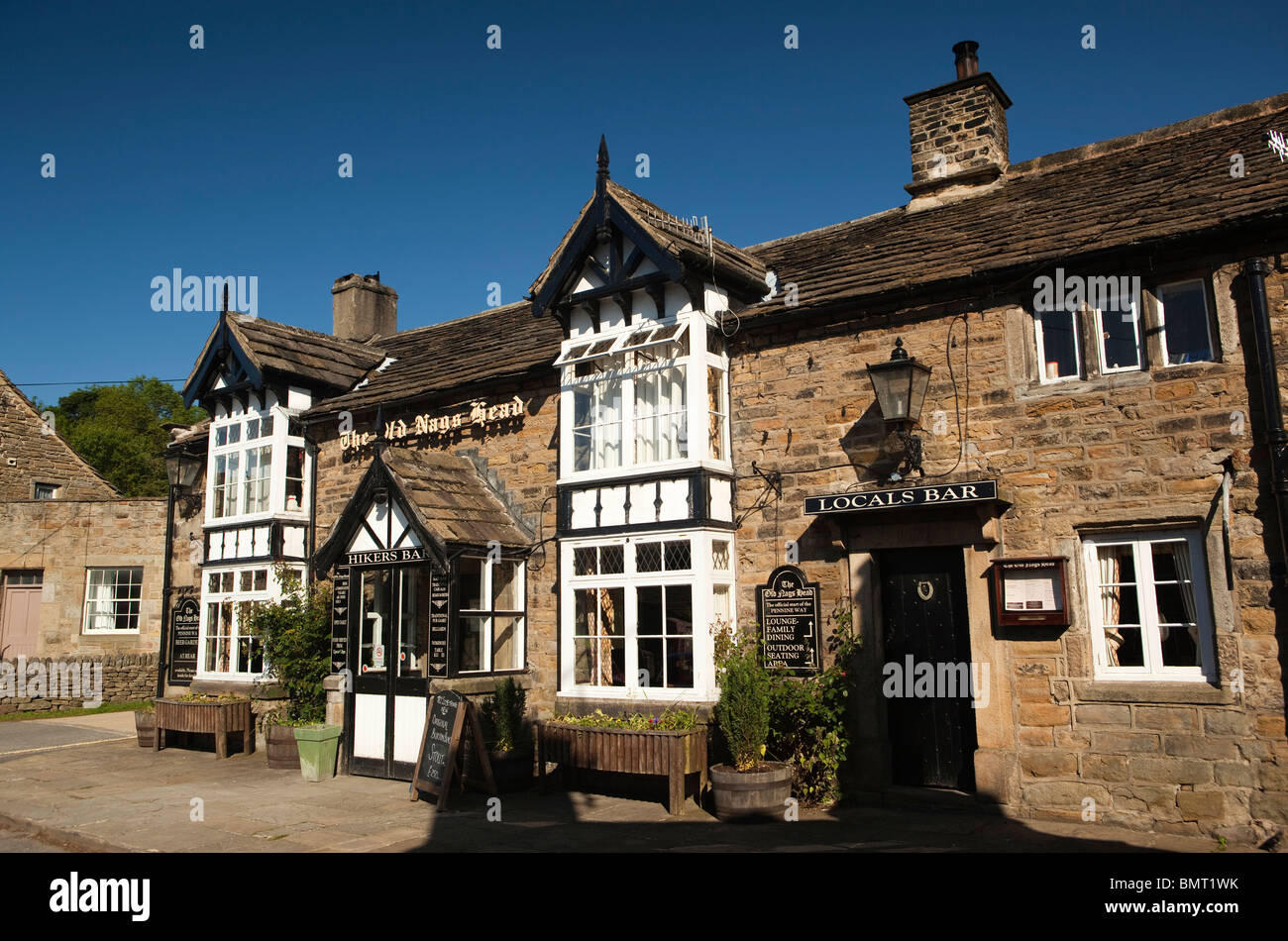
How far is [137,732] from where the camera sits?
14625 mm

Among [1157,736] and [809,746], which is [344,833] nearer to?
[809,746]

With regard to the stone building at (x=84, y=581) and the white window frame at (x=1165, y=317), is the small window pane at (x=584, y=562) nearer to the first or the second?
the white window frame at (x=1165, y=317)

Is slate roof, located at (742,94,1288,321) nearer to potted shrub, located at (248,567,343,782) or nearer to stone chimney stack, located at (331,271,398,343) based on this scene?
potted shrub, located at (248,567,343,782)

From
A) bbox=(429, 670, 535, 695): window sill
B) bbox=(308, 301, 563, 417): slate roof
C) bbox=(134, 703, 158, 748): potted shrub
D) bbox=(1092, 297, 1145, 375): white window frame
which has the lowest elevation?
bbox=(134, 703, 158, 748): potted shrub

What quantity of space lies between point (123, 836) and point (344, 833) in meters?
1.99

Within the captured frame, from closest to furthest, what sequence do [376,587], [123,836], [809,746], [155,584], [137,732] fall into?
[123,836], [809,746], [376,587], [137,732], [155,584]

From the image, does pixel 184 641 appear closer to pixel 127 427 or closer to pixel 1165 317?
pixel 1165 317

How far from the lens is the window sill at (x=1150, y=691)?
7691 millimetres

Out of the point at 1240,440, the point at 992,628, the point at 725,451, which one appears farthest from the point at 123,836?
the point at 1240,440

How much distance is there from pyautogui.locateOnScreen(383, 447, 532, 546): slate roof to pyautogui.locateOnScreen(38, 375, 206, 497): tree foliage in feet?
94.9

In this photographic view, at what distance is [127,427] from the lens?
46.4 meters

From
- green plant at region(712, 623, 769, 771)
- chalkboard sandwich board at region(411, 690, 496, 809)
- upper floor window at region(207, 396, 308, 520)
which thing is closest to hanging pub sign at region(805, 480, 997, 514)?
green plant at region(712, 623, 769, 771)

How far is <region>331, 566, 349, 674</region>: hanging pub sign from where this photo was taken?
1209cm

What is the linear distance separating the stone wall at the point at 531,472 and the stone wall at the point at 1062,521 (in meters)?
2.71
